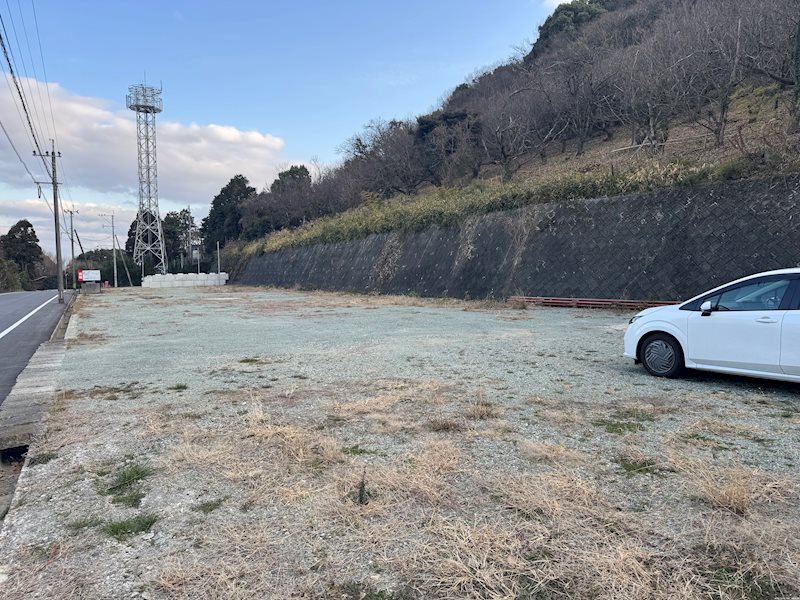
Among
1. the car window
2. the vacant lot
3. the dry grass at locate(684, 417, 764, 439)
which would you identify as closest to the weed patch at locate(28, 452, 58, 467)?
the vacant lot

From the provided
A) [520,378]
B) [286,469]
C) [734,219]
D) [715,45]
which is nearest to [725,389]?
[520,378]

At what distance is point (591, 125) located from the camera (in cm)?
3206

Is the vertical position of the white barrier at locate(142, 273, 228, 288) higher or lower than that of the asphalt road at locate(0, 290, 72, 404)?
higher

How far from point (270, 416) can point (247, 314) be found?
13184mm

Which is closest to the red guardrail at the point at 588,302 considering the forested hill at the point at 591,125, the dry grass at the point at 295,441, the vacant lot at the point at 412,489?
the forested hill at the point at 591,125

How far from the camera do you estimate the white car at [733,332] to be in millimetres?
5551

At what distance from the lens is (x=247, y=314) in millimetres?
17609

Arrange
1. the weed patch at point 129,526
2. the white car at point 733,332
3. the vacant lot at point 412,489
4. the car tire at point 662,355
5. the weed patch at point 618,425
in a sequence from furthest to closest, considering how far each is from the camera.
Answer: the car tire at point 662,355
the white car at point 733,332
the weed patch at point 618,425
the weed patch at point 129,526
the vacant lot at point 412,489

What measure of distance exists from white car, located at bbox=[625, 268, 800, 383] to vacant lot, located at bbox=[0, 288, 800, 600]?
0.35 meters

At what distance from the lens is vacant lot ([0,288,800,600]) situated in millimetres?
2461

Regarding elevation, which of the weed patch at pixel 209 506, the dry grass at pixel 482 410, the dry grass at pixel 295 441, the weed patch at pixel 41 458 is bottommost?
the weed patch at pixel 41 458

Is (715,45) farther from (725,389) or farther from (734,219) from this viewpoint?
(725,389)

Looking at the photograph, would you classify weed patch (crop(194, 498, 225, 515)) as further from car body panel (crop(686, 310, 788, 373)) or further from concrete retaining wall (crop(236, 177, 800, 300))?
concrete retaining wall (crop(236, 177, 800, 300))

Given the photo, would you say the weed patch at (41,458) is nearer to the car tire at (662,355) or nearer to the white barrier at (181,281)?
the car tire at (662,355)
